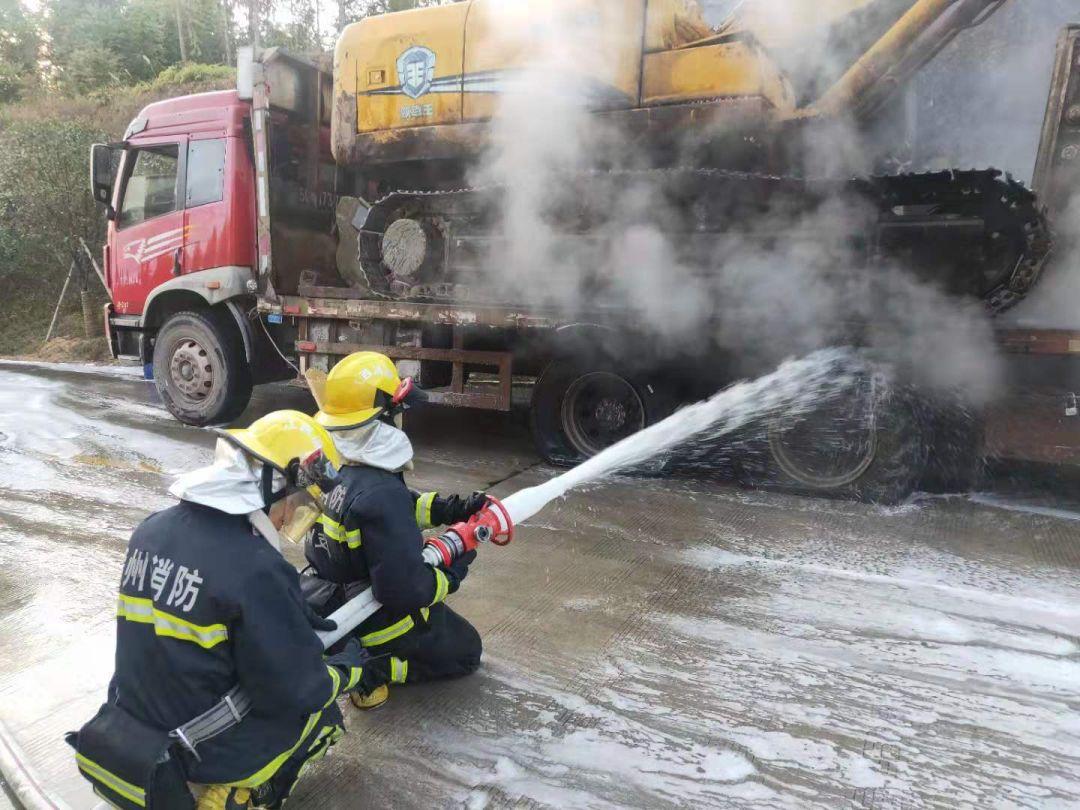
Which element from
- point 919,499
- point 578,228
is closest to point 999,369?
point 919,499

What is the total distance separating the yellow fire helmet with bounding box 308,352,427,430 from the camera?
8.83ft

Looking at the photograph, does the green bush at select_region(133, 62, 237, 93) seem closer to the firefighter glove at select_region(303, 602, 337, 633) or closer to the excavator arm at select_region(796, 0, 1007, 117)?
the excavator arm at select_region(796, 0, 1007, 117)

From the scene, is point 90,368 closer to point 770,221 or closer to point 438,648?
point 770,221

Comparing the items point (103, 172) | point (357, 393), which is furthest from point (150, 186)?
point (357, 393)

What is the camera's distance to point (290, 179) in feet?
24.2

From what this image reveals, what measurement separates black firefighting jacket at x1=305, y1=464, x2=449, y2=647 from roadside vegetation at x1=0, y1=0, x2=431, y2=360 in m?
12.9

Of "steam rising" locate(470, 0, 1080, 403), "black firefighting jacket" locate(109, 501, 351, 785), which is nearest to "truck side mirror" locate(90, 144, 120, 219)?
"steam rising" locate(470, 0, 1080, 403)

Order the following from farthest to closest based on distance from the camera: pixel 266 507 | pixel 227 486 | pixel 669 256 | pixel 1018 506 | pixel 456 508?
pixel 669 256 → pixel 1018 506 → pixel 456 508 → pixel 266 507 → pixel 227 486

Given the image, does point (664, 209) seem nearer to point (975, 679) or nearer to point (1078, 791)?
point (975, 679)

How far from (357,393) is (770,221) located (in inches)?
155

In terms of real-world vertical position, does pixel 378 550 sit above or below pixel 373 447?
below

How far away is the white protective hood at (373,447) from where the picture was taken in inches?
106

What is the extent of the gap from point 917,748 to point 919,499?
3117 mm

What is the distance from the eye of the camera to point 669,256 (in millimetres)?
5844
